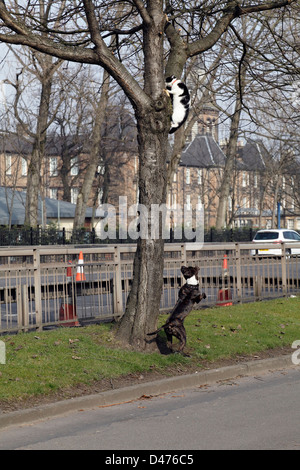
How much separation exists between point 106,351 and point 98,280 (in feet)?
9.32

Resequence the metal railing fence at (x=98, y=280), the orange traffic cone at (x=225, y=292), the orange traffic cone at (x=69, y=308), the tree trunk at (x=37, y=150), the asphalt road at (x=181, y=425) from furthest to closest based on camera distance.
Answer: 1. the tree trunk at (x=37, y=150)
2. the orange traffic cone at (x=225, y=292)
3. the orange traffic cone at (x=69, y=308)
4. the metal railing fence at (x=98, y=280)
5. the asphalt road at (x=181, y=425)

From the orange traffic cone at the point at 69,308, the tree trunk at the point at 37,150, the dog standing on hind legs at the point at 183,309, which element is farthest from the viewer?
the tree trunk at the point at 37,150

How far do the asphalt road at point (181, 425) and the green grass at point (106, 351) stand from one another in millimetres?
700

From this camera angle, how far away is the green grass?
8.37 metres

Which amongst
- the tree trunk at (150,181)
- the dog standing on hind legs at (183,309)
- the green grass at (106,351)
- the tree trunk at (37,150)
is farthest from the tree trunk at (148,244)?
the tree trunk at (37,150)

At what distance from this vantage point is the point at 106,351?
9.81 m

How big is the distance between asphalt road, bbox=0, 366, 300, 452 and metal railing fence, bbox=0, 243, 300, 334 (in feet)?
11.5

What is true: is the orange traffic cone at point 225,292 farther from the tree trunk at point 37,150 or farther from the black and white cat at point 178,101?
the tree trunk at point 37,150

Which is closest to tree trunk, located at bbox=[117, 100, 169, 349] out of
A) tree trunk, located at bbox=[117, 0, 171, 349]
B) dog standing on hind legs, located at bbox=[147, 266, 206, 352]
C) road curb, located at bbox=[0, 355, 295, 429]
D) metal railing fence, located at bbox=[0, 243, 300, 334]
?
tree trunk, located at bbox=[117, 0, 171, 349]

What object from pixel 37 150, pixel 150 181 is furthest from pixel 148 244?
pixel 37 150

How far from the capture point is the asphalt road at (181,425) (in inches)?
246

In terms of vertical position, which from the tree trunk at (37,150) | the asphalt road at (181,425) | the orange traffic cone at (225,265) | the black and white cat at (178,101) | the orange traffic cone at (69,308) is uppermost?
the tree trunk at (37,150)

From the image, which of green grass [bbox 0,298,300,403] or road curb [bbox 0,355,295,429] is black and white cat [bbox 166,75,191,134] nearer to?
green grass [bbox 0,298,300,403]

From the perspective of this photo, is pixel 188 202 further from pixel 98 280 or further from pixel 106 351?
pixel 106 351
